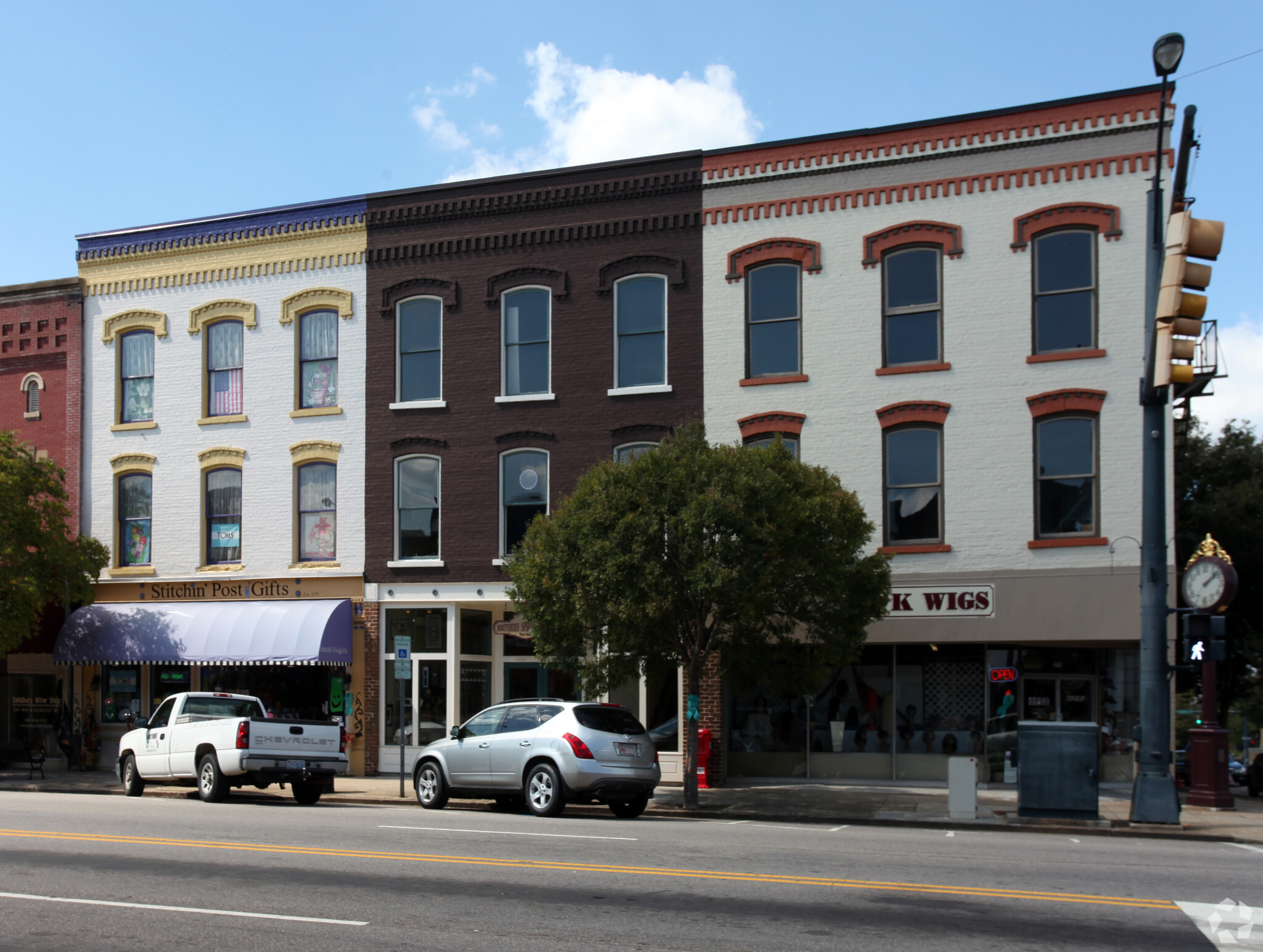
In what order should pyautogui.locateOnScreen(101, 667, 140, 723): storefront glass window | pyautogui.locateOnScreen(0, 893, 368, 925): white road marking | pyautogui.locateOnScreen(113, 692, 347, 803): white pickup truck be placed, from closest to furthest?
pyautogui.locateOnScreen(0, 893, 368, 925): white road marking → pyautogui.locateOnScreen(113, 692, 347, 803): white pickup truck → pyautogui.locateOnScreen(101, 667, 140, 723): storefront glass window

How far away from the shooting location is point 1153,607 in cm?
1641

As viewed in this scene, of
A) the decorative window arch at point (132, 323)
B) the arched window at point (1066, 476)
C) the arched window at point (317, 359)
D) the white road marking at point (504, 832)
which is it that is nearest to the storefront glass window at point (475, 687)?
the arched window at point (317, 359)

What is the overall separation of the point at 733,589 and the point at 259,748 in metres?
7.51

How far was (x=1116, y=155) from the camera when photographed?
2102 centimetres

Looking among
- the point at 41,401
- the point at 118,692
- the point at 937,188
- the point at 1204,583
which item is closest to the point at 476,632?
the point at 118,692

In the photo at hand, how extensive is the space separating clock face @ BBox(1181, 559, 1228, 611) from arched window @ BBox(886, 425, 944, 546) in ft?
14.4

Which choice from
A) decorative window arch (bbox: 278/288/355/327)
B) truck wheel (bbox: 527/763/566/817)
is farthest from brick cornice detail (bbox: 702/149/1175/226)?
truck wheel (bbox: 527/763/566/817)

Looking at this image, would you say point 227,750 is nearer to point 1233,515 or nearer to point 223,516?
point 223,516

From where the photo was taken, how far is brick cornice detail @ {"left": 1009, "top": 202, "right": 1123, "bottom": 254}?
20922mm

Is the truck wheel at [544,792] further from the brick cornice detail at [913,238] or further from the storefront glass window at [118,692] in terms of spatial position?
the storefront glass window at [118,692]

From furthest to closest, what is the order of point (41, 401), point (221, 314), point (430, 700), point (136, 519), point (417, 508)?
point (41, 401), point (136, 519), point (221, 314), point (417, 508), point (430, 700)

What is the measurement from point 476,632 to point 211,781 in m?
7.24

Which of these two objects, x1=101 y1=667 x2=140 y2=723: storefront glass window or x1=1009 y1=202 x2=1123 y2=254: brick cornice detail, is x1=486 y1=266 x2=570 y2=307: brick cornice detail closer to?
x1=1009 y1=202 x2=1123 y2=254: brick cornice detail

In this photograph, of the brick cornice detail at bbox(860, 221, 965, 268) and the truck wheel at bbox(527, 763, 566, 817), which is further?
the brick cornice detail at bbox(860, 221, 965, 268)
